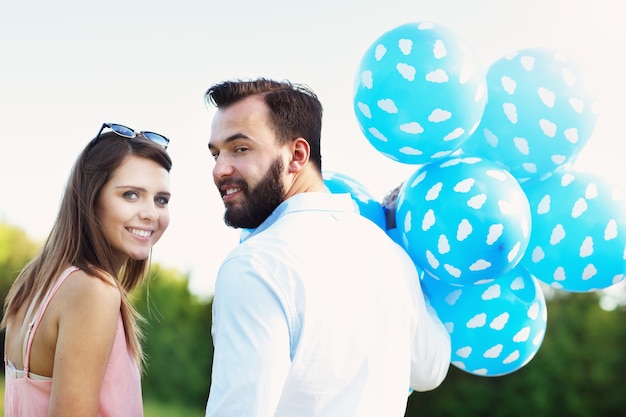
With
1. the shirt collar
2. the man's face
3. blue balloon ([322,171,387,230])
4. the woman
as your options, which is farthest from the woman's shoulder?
blue balloon ([322,171,387,230])

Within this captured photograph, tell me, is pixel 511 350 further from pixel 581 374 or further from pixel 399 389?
pixel 581 374

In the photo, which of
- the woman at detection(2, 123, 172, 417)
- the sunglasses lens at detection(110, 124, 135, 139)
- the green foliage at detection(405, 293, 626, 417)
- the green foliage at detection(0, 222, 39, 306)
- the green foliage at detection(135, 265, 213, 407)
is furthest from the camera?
the green foliage at detection(0, 222, 39, 306)

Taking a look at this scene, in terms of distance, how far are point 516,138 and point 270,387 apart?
1298 millimetres

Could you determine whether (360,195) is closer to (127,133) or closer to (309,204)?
(309,204)

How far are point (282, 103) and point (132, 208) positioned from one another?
616mm

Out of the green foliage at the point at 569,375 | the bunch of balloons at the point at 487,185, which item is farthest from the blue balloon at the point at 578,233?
the green foliage at the point at 569,375

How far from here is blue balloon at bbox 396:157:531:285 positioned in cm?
227

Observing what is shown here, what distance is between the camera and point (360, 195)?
2621mm

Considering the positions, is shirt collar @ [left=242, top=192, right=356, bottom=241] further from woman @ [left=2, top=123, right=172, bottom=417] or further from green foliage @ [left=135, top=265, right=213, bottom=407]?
green foliage @ [left=135, top=265, right=213, bottom=407]

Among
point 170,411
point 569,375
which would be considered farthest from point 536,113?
point 170,411

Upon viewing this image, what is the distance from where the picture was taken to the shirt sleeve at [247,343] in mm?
1724

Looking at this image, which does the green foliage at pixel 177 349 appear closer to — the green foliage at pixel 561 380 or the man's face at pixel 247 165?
the green foliage at pixel 561 380

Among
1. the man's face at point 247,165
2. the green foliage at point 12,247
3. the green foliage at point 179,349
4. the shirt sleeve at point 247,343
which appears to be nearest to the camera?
the shirt sleeve at point 247,343

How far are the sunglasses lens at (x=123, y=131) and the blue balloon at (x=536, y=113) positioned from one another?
1.21 m
